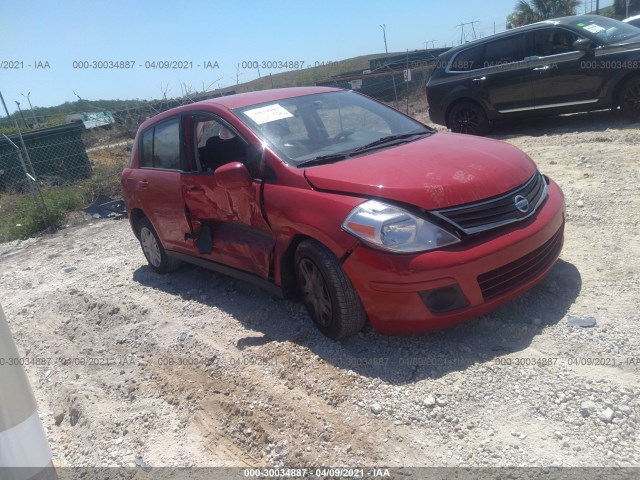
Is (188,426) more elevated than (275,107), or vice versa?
(275,107)

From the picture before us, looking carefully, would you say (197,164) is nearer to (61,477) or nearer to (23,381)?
(61,477)

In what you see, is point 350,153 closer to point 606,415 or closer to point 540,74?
point 606,415

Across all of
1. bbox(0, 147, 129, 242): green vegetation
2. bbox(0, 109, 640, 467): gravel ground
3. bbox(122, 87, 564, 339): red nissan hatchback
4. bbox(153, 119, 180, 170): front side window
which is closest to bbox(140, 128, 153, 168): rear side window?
bbox(153, 119, 180, 170): front side window

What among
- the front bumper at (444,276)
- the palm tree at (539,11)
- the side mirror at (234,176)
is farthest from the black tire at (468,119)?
the palm tree at (539,11)

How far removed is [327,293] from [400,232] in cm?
69

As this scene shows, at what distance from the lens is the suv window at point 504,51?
32.0ft

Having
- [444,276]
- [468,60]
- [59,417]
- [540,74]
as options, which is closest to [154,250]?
[59,417]

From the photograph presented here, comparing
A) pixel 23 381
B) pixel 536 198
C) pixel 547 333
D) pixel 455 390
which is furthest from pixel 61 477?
pixel 536 198

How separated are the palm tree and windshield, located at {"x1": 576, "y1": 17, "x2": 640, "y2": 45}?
879 inches

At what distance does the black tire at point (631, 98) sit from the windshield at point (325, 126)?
515cm

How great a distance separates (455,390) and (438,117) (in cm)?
849

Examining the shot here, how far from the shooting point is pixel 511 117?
10055 millimetres

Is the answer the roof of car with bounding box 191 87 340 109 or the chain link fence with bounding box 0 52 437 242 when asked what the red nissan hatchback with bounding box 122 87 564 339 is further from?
the chain link fence with bounding box 0 52 437 242

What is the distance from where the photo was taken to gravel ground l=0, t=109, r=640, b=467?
289 cm
